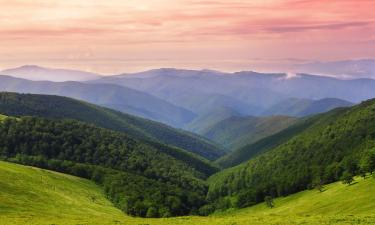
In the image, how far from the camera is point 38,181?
355 feet

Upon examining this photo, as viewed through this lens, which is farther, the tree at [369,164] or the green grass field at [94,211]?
the tree at [369,164]

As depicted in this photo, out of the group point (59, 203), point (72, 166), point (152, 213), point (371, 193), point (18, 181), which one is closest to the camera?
point (371, 193)

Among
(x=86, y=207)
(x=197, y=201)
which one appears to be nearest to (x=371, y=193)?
(x=86, y=207)

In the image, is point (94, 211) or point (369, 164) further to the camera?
point (369, 164)

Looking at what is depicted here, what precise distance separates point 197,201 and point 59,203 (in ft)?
376

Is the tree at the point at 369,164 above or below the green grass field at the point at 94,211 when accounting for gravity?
above

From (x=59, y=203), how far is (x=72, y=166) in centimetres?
10902

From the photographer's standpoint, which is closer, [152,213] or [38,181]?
[38,181]

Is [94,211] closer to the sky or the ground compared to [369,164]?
closer to the ground

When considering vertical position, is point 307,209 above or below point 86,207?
above

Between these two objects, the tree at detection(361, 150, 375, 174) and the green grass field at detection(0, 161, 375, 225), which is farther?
the tree at detection(361, 150, 375, 174)

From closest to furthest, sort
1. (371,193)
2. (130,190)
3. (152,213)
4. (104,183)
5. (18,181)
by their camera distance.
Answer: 1. (371,193)
2. (18,181)
3. (152,213)
4. (130,190)
5. (104,183)

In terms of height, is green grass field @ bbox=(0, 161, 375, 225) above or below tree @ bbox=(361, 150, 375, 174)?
below

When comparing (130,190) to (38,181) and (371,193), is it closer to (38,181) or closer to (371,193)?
(38,181)
